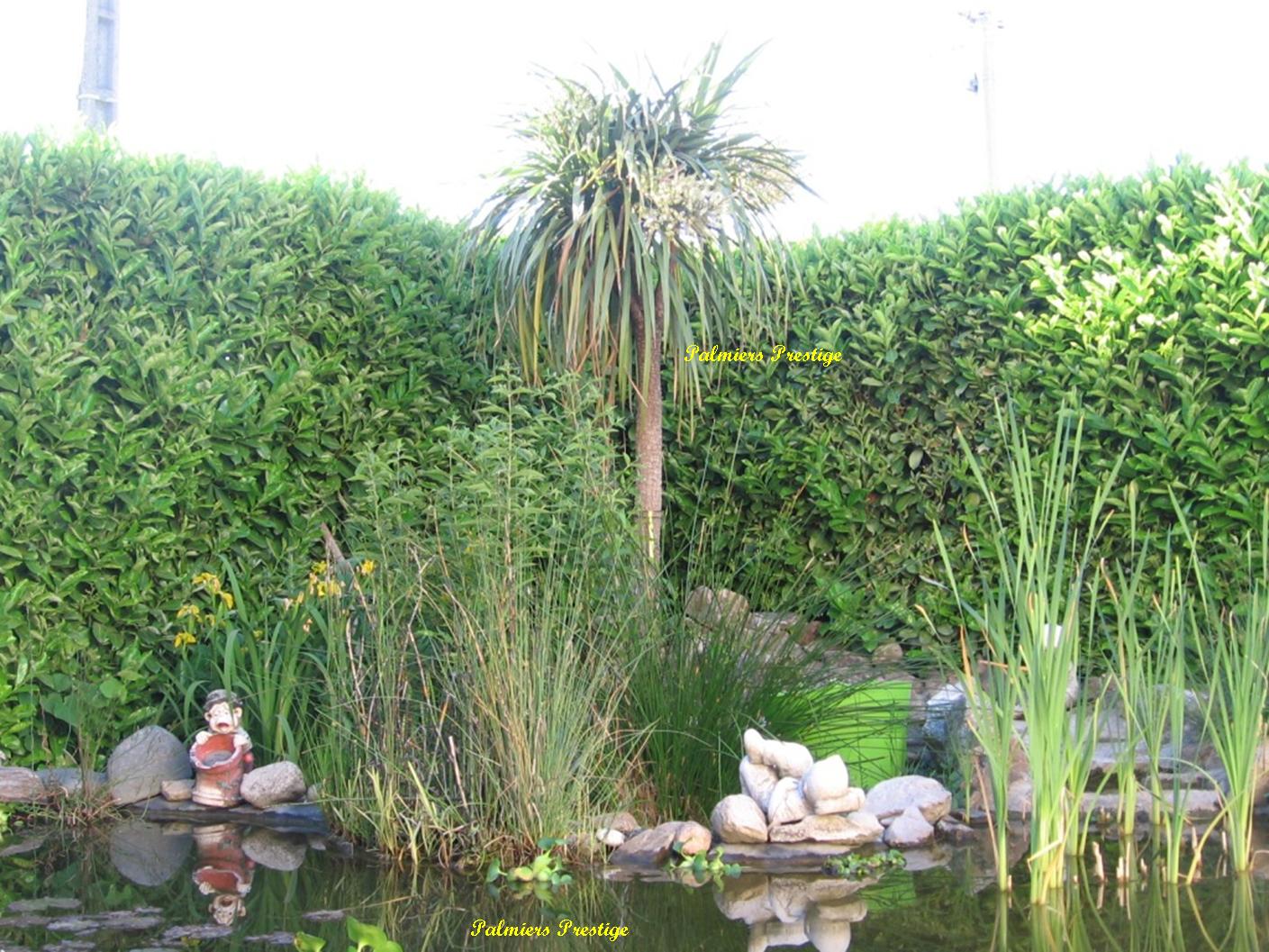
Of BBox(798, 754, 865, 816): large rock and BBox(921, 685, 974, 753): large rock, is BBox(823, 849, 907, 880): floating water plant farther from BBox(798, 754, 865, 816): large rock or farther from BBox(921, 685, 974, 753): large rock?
BBox(921, 685, 974, 753): large rock

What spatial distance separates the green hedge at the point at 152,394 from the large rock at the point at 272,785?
0.82 meters

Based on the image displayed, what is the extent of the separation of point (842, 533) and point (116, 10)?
605 cm

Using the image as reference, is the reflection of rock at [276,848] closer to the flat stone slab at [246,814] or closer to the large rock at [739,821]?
the flat stone slab at [246,814]

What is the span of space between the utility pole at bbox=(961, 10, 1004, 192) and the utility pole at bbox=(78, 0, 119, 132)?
1118 cm

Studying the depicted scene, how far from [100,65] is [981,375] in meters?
6.16

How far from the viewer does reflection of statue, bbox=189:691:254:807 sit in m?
4.98

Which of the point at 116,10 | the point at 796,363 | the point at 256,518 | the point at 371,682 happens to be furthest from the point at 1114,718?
the point at 116,10

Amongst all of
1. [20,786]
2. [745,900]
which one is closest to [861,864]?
[745,900]

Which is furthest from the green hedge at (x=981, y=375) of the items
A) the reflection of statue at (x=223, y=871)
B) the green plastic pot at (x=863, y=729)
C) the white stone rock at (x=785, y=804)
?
the reflection of statue at (x=223, y=871)

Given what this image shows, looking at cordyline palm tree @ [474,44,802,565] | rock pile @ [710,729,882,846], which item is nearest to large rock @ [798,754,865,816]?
rock pile @ [710,729,882,846]

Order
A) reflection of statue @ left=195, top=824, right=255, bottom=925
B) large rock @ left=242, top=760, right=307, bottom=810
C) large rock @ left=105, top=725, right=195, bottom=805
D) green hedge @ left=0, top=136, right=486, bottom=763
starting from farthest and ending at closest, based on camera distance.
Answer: green hedge @ left=0, top=136, right=486, bottom=763
large rock @ left=105, top=725, right=195, bottom=805
large rock @ left=242, top=760, right=307, bottom=810
reflection of statue @ left=195, top=824, right=255, bottom=925

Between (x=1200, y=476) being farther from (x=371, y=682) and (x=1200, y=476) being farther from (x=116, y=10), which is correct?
(x=116, y=10)

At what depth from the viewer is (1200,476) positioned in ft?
18.5

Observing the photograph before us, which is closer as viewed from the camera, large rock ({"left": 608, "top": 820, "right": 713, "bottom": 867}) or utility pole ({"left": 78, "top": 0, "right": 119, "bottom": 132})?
large rock ({"left": 608, "top": 820, "right": 713, "bottom": 867})
